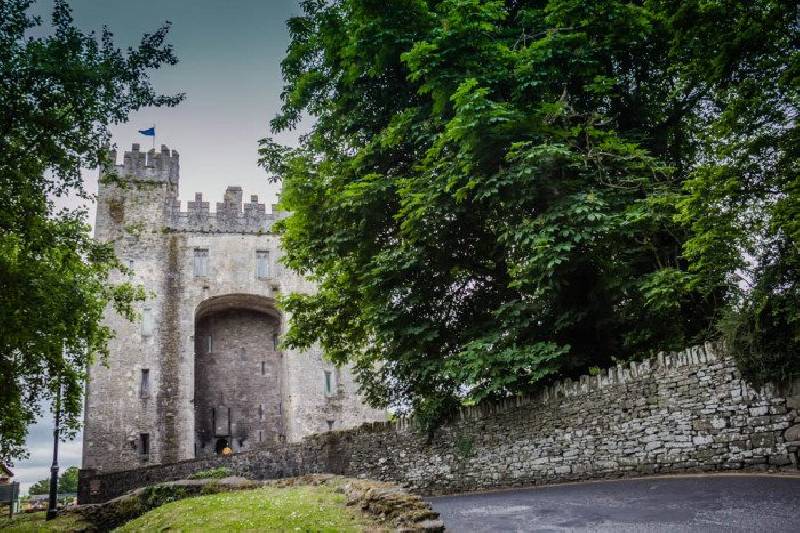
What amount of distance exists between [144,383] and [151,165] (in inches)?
665

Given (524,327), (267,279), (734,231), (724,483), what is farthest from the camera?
(267,279)

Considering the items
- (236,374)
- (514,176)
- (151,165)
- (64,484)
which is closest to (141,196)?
(151,165)

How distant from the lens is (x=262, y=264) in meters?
45.1

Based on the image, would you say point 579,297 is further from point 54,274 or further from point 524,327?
point 54,274

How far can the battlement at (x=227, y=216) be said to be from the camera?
45.2m

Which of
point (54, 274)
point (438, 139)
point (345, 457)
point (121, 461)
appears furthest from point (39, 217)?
point (121, 461)

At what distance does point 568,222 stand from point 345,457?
11.2 m

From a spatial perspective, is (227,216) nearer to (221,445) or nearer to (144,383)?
(144,383)

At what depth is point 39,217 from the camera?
14031mm

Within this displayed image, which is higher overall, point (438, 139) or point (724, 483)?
point (438, 139)

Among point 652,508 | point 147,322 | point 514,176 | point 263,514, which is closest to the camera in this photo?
point 652,508

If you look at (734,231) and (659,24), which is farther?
(659,24)

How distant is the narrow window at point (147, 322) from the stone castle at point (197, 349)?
7 cm

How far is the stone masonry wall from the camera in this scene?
10.0 meters
